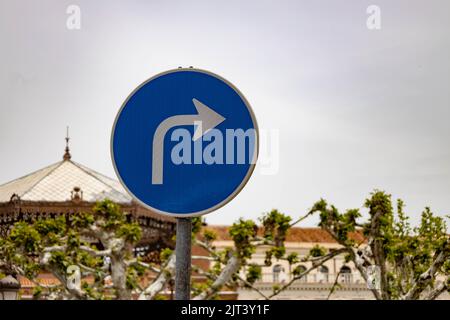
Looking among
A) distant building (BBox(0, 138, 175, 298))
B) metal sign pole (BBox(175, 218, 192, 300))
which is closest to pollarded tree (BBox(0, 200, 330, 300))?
distant building (BBox(0, 138, 175, 298))

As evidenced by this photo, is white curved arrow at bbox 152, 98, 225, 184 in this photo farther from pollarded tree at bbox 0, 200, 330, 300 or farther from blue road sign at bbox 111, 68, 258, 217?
pollarded tree at bbox 0, 200, 330, 300

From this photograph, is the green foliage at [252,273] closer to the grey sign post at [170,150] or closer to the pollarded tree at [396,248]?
the pollarded tree at [396,248]

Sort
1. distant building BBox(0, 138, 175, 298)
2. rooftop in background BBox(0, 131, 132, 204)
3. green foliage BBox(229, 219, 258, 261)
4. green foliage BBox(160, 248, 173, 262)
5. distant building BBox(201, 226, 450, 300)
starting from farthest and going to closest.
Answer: distant building BBox(201, 226, 450, 300), rooftop in background BBox(0, 131, 132, 204), distant building BBox(0, 138, 175, 298), green foliage BBox(160, 248, 173, 262), green foliage BBox(229, 219, 258, 261)

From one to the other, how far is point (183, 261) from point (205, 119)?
60 centimetres

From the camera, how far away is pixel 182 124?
3.04 metres

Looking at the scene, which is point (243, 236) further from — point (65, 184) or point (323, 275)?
point (323, 275)

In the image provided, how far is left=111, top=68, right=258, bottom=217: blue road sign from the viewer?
299cm

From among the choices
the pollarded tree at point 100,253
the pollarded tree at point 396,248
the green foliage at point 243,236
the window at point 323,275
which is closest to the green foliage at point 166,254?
the pollarded tree at point 100,253

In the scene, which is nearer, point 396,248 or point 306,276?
point 396,248

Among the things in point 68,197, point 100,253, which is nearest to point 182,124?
point 100,253

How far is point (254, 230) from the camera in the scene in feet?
67.6

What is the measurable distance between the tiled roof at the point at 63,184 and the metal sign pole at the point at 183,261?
26.8 metres

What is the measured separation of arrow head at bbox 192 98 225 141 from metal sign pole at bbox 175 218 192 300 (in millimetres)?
380
